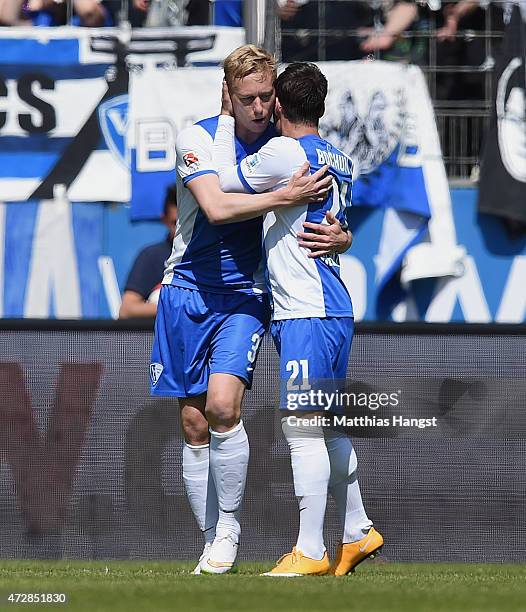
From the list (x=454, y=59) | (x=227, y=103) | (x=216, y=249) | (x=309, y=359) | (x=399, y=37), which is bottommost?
(x=309, y=359)

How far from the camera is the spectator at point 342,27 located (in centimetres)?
1015

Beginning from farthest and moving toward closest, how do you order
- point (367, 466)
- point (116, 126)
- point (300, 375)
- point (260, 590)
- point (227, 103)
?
point (116, 126), point (367, 466), point (227, 103), point (300, 375), point (260, 590)

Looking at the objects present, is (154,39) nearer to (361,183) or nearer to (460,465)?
(361,183)

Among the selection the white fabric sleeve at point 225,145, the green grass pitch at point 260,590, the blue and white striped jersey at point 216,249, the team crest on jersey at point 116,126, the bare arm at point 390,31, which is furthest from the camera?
the bare arm at point 390,31

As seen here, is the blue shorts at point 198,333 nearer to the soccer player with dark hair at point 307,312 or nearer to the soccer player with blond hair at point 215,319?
the soccer player with blond hair at point 215,319

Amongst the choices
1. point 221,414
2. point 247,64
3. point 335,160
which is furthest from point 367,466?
point 247,64

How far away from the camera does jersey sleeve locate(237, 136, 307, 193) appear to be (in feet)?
16.9

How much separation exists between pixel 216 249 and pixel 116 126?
16.0 feet

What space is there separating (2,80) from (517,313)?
413 centimetres

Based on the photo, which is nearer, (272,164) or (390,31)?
(272,164)

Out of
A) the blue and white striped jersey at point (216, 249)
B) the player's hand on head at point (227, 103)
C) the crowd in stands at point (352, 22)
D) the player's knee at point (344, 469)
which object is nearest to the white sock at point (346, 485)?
the player's knee at point (344, 469)

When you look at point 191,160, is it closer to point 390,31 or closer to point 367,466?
point 367,466

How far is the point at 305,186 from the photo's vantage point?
200 inches

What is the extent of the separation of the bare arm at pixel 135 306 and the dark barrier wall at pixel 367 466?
2695 mm
